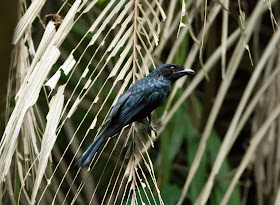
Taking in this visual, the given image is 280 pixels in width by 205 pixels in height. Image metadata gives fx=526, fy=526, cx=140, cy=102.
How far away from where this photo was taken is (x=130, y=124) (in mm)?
1435

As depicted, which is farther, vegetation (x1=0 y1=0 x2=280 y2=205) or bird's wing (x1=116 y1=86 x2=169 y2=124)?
bird's wing (x1=116 y1=86 x2=169 y2=124)

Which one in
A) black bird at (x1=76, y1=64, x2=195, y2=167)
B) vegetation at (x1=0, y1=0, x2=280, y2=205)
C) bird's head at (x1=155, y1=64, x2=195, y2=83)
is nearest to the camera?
vegetation at (x1=0, y1=0, x2=280, y2=205)

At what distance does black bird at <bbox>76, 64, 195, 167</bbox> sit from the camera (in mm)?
1296

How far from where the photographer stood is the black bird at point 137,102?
1296 mm

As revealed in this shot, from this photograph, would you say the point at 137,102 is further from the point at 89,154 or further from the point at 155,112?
the point at 155,112

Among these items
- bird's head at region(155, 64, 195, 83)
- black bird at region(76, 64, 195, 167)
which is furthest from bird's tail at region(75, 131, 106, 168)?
bird's head at region(155, 64, 195, 83)

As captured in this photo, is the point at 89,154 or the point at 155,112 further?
the point at 155,112

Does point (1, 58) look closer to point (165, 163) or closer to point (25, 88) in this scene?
point (25, 88)

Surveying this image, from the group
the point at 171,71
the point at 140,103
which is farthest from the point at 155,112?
the point at 140,103

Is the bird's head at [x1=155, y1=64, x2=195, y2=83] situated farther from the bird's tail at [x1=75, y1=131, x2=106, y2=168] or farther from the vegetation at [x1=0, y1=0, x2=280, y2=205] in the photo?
the bird's tail at [x1=75, y1=131, x2=106, y2=168]

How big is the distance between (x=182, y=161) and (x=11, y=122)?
1.83 meters

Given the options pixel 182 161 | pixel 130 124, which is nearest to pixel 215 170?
pixel 130 124

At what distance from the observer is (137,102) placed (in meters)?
1.47

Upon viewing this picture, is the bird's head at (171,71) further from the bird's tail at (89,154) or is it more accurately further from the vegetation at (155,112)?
the bird's tail at (89,154)
